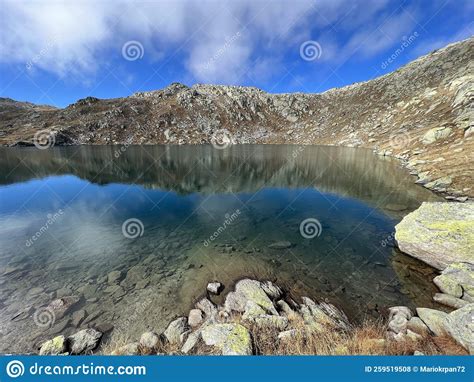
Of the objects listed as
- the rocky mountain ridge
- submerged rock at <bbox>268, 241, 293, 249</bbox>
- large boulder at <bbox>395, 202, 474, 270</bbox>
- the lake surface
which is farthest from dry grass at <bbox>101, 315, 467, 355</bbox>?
the rocky mountain ridge

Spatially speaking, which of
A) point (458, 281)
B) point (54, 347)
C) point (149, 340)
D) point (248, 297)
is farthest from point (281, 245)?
point (54, 347)

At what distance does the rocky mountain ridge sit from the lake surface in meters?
19.5

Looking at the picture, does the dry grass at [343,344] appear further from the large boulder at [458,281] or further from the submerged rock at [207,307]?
the large boulder at [458,281]

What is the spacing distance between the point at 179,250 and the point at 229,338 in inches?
348

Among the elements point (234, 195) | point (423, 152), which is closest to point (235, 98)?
point (423, 152)

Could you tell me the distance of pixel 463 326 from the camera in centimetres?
621

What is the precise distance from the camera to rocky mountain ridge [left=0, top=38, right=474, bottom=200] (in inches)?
1855

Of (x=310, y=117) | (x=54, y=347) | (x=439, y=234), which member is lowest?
(x=54, y=347)

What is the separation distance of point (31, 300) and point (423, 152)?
5674cm

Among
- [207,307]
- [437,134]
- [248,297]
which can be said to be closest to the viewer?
[207,307]

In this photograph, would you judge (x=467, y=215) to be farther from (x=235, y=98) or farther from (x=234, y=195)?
(x=235, y=98)

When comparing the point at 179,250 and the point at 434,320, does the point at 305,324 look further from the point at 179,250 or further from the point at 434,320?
the point at 179,250

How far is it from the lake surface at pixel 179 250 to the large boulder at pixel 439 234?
33.6 inches

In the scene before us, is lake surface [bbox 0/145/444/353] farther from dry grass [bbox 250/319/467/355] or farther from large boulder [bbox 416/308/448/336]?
dry grass [bbox 250/319/467/355]
